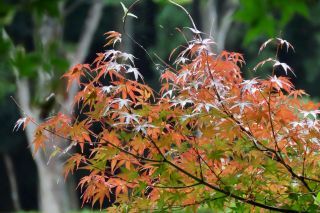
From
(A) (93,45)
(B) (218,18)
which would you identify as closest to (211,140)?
(B) (218,18)

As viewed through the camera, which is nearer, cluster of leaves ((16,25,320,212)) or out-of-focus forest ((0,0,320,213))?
cluster of leaves ((16,25,320,212))

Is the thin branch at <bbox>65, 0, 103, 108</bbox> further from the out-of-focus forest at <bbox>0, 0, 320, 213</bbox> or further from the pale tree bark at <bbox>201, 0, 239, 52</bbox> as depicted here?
the pale tree bark at <bbox>201, 0, 239, 52</bbox>

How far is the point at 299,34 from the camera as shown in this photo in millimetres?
14680

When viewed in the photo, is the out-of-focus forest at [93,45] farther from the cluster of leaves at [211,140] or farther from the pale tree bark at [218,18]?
the cluster of leaves at [211,140]

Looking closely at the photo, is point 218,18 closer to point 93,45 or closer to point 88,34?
point 93,45

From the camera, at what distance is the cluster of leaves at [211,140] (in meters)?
2.22

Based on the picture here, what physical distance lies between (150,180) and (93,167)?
0.22m

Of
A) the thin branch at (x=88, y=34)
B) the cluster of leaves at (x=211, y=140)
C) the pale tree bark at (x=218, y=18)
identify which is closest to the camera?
the cluster of leaves at (x=211, y=140)

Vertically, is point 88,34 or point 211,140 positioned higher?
point 88,34

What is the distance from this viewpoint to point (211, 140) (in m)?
2.29

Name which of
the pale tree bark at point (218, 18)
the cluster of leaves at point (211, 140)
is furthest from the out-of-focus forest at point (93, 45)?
the cluster of leaves at point (211, 140)

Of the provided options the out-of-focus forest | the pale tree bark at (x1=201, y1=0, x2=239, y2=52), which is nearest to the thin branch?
the out-of-focus forest

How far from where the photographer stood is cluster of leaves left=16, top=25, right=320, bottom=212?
2.22 meters

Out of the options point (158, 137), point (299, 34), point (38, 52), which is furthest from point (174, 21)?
point (38, 52)
